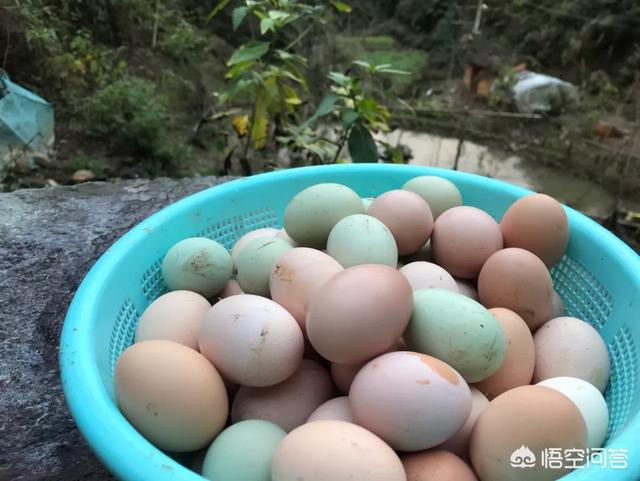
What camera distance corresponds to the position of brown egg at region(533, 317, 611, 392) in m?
0.72

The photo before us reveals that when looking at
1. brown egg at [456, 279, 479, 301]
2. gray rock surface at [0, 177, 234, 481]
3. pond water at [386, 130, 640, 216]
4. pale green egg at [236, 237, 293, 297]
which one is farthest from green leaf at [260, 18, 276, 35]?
pond water at [386, 130, 640, 216]

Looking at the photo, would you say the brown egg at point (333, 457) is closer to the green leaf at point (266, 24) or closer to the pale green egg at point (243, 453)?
the pale green egg at point (243, 453)

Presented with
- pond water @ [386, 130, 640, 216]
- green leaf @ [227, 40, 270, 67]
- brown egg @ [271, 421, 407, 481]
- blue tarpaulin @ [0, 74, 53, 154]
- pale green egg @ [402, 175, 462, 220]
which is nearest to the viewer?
brown egg @ [271, 421, 407, 481]

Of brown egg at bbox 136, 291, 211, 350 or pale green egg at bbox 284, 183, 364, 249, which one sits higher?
pale green egg at bbox 284, 183, 364, 249

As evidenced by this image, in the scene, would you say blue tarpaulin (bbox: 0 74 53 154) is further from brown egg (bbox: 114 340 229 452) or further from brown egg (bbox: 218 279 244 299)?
brown egg (bbox: 114 340 229 452)

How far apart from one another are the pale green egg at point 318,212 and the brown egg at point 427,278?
0.46 ft

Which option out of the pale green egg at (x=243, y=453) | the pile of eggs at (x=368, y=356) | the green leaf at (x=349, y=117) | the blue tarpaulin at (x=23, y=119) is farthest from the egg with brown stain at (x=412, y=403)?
the blue tarpaulin at (x=23, y=119)

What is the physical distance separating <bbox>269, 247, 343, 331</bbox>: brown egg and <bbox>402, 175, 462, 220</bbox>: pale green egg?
0.28 m

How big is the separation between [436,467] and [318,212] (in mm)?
420

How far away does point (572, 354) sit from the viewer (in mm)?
730

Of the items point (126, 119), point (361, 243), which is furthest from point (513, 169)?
point (361, 243)

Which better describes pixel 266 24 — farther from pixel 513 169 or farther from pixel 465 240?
pixel 513 169

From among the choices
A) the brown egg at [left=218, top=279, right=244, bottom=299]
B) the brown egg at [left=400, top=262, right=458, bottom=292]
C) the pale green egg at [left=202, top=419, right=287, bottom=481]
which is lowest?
the brown egg at [left=218, top=279, right=244, bottom=299]

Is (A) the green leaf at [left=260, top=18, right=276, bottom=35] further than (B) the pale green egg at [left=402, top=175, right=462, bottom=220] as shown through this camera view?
Yes
